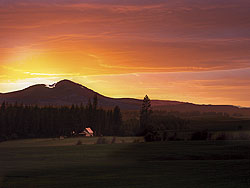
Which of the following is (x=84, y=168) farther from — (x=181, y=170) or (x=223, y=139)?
(x=223, y=139)

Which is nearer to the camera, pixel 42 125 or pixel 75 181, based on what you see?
pixel 75 181

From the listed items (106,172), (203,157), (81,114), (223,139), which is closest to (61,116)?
(81,114)

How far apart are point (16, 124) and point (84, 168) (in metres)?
108

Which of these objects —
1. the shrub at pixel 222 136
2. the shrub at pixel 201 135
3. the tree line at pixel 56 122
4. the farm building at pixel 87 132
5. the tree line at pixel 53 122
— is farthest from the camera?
the tree line at pixel 53 122

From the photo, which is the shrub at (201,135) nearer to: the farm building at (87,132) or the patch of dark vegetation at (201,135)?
the patch of dark vegetation at (201,135)

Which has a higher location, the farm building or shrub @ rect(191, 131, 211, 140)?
the farm building

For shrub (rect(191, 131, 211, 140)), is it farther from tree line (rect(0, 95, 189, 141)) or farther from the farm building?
the farm building

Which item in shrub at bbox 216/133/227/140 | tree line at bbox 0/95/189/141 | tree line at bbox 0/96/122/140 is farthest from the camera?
tree line at bbox 0/96/122/140

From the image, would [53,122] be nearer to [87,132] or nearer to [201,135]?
[87,132]

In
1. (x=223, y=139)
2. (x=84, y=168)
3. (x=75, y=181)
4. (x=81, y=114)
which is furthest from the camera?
(x=81, y=114)

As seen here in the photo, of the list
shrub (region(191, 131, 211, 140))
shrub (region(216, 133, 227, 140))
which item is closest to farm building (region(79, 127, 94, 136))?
shrub (region(191, 131, 211, 140))

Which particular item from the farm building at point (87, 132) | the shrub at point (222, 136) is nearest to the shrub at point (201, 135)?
the shrub at point (222, 136)

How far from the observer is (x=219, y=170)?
3006 cm

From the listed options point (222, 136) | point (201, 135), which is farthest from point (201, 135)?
point (222, 136)
